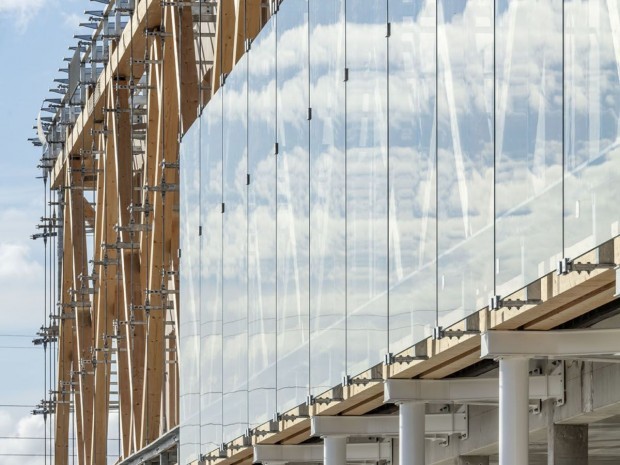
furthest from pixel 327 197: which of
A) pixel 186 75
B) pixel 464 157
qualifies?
pixel 186 75

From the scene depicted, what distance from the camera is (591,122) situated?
12.2 m

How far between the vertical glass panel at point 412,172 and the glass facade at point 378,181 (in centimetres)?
3

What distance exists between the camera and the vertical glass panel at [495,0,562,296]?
12.9m

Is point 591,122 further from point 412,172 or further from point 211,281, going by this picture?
point 211,281

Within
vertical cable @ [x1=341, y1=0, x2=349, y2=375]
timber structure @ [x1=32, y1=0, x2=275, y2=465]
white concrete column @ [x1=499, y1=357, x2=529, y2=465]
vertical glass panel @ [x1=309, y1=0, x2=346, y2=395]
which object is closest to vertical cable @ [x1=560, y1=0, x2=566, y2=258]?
white concrete column @ [x1=499, y1=357, x2=529, y2=465]

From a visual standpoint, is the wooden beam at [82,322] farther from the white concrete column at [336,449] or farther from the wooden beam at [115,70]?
the white concrete column at [336,449]

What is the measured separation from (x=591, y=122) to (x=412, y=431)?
315 inches

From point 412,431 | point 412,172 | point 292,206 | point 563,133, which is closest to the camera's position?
point 563,133

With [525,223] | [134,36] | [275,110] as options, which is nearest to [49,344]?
[134,36]

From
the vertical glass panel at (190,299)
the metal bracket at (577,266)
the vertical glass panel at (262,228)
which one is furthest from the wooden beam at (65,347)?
the metal bracket at (577,266)

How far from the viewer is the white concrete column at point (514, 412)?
50.8 feet

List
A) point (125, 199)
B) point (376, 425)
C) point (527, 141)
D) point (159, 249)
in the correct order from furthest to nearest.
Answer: point (125, 199) < point (159, 249) < point (376, 425) < point (527, 141)

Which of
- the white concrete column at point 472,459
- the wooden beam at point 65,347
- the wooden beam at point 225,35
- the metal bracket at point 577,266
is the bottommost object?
the white concrete column at point 472,459

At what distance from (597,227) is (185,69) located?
27932 millimetres
